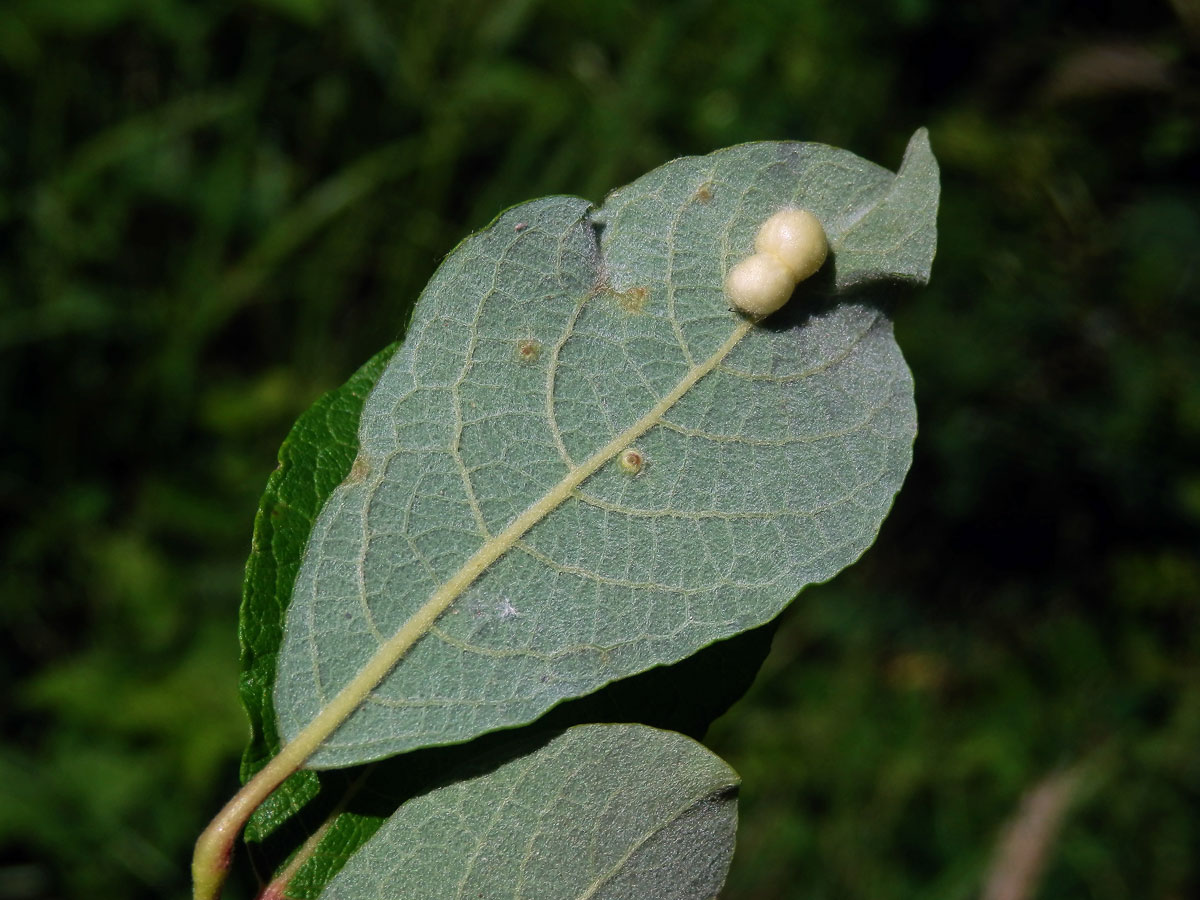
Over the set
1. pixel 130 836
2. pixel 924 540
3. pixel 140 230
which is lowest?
pixel 924 540

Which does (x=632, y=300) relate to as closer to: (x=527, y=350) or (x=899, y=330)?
(x=527, y=350)

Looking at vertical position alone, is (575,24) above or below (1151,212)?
above

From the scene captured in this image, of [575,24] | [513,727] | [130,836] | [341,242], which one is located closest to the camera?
[513,727]

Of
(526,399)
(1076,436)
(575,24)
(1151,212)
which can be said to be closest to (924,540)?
(1076,436)

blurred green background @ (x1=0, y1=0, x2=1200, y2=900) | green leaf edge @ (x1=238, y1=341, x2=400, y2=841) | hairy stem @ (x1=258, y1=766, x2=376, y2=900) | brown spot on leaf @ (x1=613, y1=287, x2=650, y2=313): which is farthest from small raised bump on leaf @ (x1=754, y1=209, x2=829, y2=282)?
blurred green background @ (x1=0, y1=0, x2=1200, y2=900)

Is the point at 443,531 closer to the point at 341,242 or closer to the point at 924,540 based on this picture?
the point at 341,242

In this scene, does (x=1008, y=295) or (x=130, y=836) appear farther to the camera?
(x=1008, y=295)

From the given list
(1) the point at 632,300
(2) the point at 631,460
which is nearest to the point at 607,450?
(2) the point at 631,460

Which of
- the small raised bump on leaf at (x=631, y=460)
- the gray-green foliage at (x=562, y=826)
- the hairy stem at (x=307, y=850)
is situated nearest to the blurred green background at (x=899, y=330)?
the hairy stem at (x=307, y=850)
